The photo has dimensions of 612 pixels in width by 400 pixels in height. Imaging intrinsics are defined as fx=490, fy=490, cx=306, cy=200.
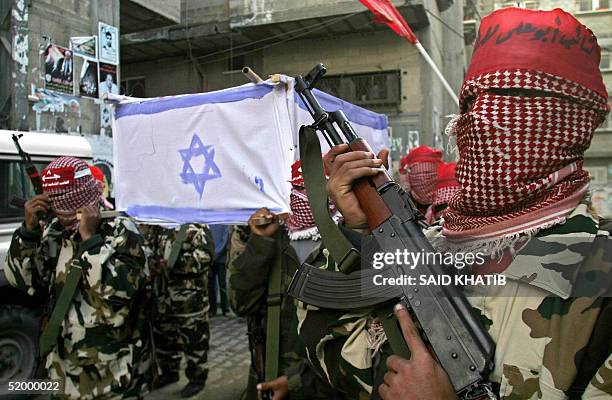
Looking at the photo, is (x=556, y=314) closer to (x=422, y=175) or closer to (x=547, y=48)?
(x=547, y=48)

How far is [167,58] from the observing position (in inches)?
505

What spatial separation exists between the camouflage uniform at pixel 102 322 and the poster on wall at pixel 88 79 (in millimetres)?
5704

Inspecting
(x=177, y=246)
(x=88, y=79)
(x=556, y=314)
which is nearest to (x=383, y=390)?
(x=556, y=314)

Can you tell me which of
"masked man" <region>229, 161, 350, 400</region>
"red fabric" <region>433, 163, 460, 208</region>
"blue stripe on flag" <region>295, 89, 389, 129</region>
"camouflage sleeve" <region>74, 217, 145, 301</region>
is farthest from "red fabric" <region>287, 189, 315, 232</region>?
"red fabric" <region>433, 163, 460, 208</region>

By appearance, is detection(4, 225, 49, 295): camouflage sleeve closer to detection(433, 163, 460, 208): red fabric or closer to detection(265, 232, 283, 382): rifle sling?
detection(265, 232, 283, 382): rifle sling

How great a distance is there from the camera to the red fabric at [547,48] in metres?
1.24

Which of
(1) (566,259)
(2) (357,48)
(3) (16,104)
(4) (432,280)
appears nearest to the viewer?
(1) (566,259)

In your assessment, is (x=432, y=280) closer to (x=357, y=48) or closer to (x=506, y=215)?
(x=506, y=215)

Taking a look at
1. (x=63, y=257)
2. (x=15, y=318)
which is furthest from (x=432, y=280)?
(x=15, y=318)

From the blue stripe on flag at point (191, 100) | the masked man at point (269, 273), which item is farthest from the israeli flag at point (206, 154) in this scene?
the masked man at point (269, 273)

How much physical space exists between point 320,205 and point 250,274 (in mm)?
961

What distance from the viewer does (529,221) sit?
3.99 ft

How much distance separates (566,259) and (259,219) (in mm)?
1611

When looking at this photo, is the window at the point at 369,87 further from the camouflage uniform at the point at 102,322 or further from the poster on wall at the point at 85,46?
the camouflage uniform at the point at 102,322
